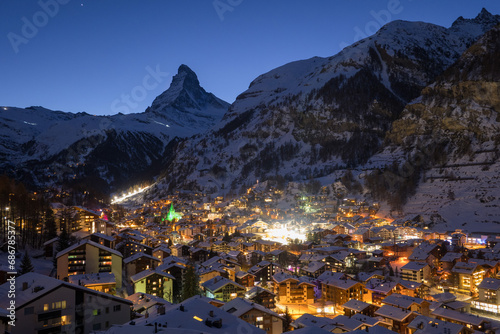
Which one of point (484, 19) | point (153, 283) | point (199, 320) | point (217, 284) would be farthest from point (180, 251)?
point (484, 19)

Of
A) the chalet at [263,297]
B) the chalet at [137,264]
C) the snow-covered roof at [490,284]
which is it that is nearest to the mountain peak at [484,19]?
the snow-covered roof at [490,284]

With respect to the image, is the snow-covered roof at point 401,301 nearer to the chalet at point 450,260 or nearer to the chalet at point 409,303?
the chalet at point 409,303

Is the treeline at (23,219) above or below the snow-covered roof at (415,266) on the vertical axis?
above

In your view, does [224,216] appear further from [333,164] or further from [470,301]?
[470,301]

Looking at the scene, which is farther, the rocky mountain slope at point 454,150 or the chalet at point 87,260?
the rocky mountain slope at point 454,150

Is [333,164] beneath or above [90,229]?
above

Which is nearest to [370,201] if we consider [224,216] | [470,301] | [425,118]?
[425,118]
